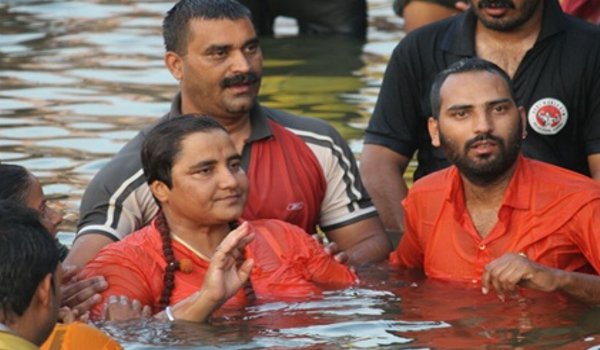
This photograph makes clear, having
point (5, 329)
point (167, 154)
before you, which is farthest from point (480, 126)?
point (5, 329)

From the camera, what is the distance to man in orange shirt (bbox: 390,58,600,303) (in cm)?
896

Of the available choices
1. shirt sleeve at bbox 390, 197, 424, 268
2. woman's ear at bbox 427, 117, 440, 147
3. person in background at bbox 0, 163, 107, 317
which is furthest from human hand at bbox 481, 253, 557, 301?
person in background at bbox 0, 163, 107, 317

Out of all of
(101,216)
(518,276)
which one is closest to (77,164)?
(101,216)

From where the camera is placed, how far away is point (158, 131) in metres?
8.89

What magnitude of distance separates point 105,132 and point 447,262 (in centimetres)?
503

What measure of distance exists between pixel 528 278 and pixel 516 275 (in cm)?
8

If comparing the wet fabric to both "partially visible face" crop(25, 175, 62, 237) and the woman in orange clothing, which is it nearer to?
"partially visible face" crop(25, 175, 62, 237)

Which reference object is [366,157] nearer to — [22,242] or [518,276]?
[518,276]

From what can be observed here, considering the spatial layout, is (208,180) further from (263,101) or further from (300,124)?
(263,101)

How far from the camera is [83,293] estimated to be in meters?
8.58

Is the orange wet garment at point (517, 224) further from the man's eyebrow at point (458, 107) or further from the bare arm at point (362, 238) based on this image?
the bare arm at point (362, 238)

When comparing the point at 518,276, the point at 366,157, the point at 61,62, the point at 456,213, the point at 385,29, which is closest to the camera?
the point at 518,276

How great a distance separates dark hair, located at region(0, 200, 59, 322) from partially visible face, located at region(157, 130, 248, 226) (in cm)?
227

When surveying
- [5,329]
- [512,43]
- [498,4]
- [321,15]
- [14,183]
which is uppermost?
[5,329]
